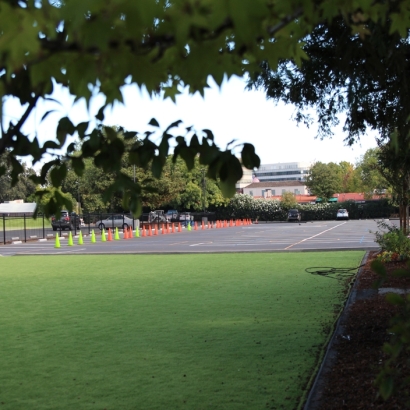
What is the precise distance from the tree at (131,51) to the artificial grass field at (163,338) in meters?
2.85

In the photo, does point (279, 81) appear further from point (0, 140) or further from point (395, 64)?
point (0, 140)

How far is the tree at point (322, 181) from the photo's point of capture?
111 metres

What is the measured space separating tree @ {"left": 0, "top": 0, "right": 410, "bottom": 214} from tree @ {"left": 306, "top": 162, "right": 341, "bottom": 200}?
4344 inches

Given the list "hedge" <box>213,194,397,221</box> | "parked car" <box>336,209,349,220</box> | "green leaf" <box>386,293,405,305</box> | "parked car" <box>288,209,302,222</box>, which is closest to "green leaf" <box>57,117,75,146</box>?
"green leaf" <box>386,293,405,305</box>

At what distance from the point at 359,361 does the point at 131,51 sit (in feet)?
16.1

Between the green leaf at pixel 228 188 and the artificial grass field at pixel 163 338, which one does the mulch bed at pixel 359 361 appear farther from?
the green leaf at pixel 228 188

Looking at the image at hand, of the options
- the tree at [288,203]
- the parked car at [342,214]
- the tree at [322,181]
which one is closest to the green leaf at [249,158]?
the parked car at [342,214]

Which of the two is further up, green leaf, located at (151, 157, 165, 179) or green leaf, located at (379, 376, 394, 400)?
green leaf, located at (151, 157, 165, 179)

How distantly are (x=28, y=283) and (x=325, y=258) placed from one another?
9164mm

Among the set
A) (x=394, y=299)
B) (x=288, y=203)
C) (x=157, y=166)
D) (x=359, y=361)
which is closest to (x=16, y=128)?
Answer: (x=157, y=166)

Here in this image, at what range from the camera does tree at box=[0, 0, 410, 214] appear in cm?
170

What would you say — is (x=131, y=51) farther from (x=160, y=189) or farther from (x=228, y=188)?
(x=160, y=189)

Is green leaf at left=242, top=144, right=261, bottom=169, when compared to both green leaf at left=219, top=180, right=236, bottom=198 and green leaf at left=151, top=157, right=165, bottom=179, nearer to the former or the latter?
green leaf at left=219, top=180, right=236, bottom=198

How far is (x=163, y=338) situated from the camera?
773cm
